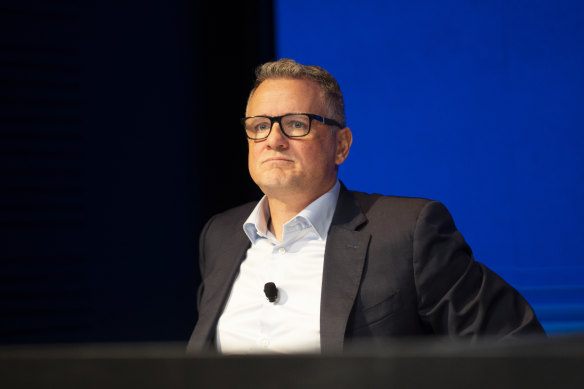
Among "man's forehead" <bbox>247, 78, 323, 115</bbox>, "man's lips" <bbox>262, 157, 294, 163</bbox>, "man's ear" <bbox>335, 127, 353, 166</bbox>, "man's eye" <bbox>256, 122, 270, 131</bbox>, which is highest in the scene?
"man's forehead" <bbox>247, 78, 323, 115</bbox>

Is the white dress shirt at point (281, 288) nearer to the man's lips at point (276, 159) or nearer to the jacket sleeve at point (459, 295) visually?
the man's lips at point (276, 159)

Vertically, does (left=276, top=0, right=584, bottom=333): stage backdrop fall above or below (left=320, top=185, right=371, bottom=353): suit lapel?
above

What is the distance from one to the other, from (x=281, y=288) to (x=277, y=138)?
473 millimetres

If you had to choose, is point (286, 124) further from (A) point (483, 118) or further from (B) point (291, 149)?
(A) point (483, 118)

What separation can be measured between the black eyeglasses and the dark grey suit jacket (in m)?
0.34

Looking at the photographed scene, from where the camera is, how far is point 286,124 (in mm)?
1881

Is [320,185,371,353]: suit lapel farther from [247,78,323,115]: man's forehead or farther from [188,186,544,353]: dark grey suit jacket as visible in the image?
[247,78,323,115]: man's forehead

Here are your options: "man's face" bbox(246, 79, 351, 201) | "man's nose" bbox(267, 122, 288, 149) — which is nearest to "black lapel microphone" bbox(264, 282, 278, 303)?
"man's face" bbox(246, 79, 351, 201)

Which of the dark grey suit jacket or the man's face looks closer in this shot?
the dark grey suit jacket

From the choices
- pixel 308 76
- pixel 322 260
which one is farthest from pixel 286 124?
pixel 322 260

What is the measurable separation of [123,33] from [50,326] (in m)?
1.47

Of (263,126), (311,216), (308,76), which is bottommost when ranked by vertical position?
(311,216)

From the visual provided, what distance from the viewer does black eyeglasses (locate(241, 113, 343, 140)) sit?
6.13 ft

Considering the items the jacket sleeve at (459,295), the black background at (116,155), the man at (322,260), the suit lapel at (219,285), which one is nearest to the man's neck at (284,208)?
the man at (322,260)
